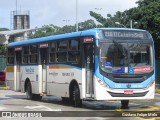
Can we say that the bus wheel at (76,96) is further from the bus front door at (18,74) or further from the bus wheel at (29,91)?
the bus front door at (18,74)

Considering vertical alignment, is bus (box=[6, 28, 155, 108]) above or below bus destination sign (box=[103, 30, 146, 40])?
below

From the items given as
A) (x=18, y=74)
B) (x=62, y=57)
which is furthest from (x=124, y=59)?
(x=18, y=74)

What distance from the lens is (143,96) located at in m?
18.0

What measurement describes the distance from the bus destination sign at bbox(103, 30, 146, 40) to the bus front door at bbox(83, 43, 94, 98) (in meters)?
0.72

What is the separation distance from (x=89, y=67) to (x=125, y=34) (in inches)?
71.8

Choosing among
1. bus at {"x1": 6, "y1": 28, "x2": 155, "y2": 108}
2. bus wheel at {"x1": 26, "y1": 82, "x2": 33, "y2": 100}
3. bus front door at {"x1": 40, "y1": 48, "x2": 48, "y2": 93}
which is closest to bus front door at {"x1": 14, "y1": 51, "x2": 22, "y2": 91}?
bus wheel at {"x1": 26, "y1": 82, "x2": 33, "y2": 100}

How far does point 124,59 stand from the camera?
17.8 meters

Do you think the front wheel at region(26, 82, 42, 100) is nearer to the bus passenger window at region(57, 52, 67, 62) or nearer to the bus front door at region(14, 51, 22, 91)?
the bus front door at region(14, 51, 22, 91)

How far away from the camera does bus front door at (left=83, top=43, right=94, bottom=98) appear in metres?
18.0

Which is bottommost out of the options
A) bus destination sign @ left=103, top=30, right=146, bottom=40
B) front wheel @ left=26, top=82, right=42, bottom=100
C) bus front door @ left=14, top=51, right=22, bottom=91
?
front wheel @ left=26, top=82, right=42, bottom=100

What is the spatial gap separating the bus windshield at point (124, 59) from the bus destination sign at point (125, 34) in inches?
12.1

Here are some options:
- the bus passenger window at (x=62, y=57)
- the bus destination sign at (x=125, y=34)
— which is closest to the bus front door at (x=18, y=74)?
the bus passenger window at (x=62, y=57)

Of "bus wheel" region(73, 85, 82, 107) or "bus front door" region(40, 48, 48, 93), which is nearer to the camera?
"bus wheel" region(73, 85, 82, 107)

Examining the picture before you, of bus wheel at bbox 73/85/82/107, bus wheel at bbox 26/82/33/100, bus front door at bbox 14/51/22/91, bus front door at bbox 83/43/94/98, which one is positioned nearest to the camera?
bus front door at bbox 83/43/94/98
